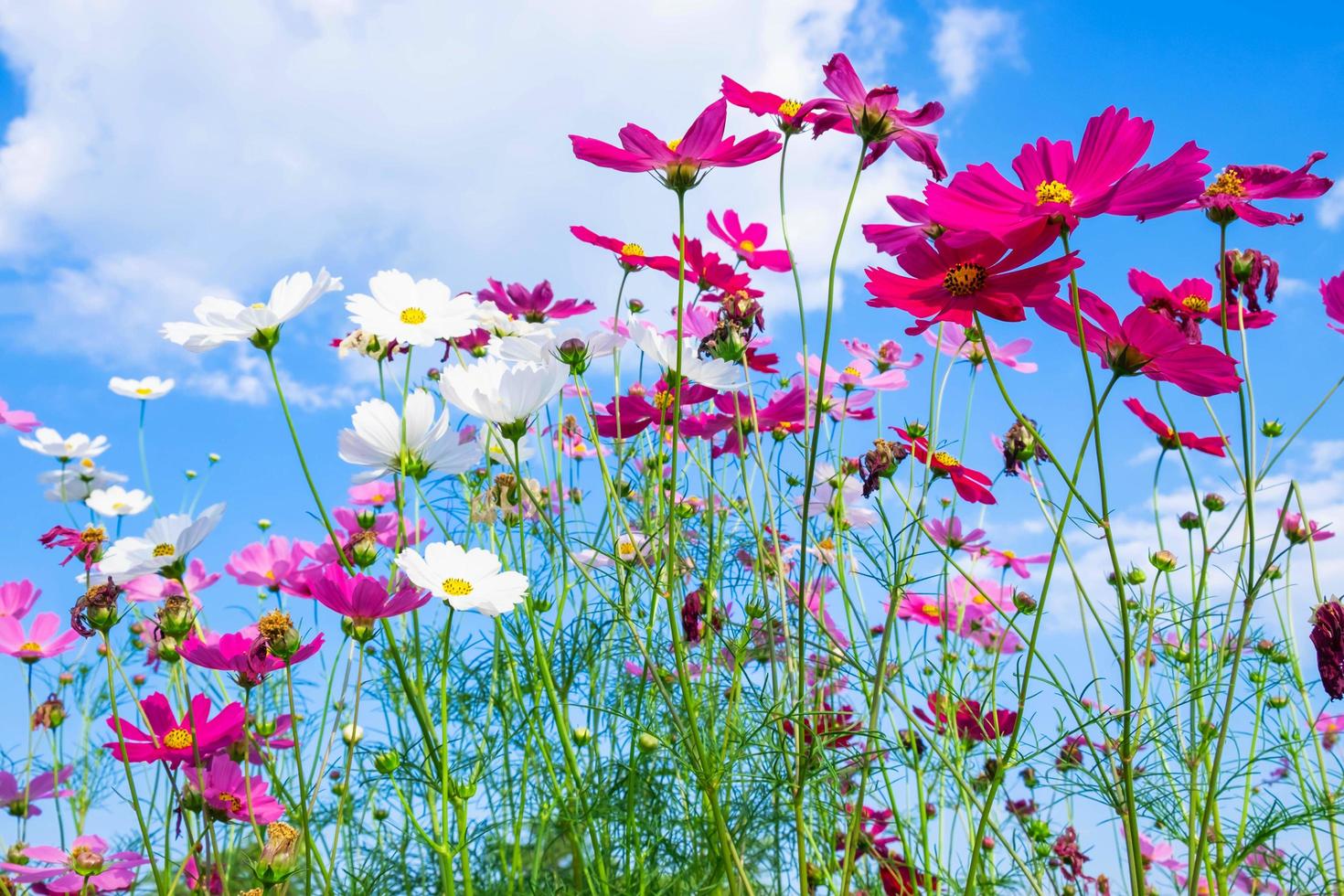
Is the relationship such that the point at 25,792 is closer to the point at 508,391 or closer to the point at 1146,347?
the point at 508,391

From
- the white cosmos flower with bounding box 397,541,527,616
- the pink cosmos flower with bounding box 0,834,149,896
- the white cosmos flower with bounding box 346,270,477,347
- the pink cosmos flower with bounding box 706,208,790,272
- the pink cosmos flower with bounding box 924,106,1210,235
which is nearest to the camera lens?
the pink cosmos flower with bounding box 924,106,1210,235

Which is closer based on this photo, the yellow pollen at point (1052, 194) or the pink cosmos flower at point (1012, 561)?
the yellow pollen at point (1052, 194)

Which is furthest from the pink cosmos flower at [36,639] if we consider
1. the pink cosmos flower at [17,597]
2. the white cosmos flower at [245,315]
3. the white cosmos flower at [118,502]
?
the white cosmos flower at [245,315]

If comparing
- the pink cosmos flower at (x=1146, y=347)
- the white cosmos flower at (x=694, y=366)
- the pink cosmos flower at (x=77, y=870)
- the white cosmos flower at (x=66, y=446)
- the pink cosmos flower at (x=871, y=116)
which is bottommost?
the pink cosmos flower at (x=77, y=870)

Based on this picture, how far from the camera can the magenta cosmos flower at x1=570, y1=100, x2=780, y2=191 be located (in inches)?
36.5

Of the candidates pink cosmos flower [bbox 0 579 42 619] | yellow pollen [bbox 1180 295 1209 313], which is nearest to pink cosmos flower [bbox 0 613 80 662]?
pink cosmos flower [bbox 0 579 42 619]

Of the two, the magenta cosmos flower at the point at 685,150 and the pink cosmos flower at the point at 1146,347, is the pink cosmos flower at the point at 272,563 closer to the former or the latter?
the magenta cosmos flower at the point at 685,150

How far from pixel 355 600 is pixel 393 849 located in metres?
0.90

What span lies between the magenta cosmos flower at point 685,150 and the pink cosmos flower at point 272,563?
0.84m

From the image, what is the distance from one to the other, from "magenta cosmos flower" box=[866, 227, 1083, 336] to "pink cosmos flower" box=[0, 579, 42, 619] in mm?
1469

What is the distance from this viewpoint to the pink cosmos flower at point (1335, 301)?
3.57ft

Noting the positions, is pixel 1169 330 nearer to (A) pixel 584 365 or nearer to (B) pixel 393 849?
(A) pixel 584 365

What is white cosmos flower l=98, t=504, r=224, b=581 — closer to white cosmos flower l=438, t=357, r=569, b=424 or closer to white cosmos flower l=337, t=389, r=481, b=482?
white cosmos flower l=337, t=389, r=481, b=482

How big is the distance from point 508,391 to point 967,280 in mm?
427
